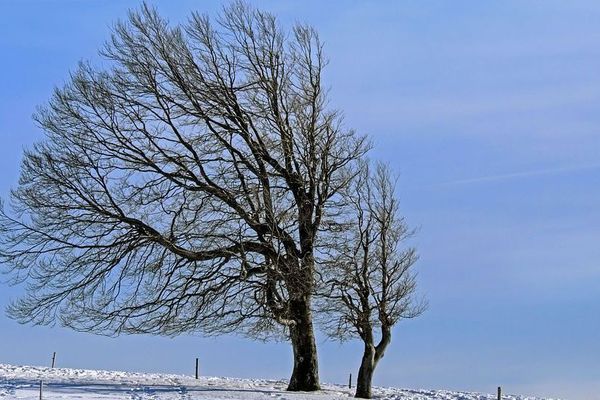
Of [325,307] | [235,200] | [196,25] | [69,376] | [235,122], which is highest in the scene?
[196,25]

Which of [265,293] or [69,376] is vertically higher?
[265,293]

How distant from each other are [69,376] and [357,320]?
9.03 metres

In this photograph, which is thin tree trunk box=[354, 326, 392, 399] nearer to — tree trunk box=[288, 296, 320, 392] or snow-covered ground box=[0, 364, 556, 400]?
snow-covered ground box=[0, 364, 556, 400]

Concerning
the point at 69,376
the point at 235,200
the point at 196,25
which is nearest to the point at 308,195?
the point at 235,200

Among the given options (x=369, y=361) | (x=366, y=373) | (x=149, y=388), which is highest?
(x=369, y=361)

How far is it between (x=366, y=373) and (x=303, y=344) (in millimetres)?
2276

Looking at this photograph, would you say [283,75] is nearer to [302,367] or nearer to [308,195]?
[308,195]

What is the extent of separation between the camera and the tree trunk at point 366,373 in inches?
1144

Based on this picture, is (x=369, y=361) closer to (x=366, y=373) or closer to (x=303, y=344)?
(x=366, y=373)

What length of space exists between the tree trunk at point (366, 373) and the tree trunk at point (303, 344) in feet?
4.97

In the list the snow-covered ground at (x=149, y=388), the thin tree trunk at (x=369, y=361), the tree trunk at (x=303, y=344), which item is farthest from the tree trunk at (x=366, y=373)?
the tree trunk at (x=303, y=344)

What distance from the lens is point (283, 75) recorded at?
29109mm

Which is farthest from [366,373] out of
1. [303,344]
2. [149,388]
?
[149,388]

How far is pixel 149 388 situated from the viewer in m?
26.3
